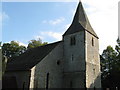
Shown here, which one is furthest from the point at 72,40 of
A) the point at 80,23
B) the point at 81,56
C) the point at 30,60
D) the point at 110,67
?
the point at 110,67

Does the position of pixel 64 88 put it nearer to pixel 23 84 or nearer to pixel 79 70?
pixel 79 70

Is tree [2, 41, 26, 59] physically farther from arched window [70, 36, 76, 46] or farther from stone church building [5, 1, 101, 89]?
arched window [70, 36, 76, 46]

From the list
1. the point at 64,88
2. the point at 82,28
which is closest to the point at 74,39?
the point at 82,28

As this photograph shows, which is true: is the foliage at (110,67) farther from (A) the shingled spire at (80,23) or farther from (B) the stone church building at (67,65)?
(A) the shingled spire at (80,23)

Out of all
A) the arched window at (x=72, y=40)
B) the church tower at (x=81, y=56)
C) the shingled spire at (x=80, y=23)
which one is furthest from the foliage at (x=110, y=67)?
the arched window at (x=72, y=40)

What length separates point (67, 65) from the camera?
80.2 ft

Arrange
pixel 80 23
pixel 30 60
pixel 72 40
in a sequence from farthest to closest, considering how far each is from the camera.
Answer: pixel 80 23
pixel 72 40
pixel 30 60

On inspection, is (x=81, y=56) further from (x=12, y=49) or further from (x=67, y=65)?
(x=12, y=49)

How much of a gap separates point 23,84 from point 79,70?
871 centimetres

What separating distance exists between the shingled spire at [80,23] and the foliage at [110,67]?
384 inches

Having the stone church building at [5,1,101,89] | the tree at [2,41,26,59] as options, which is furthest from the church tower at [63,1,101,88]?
the tree at [2,41,26,59]

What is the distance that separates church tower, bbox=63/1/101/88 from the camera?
22172 mm

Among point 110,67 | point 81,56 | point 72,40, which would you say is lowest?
point 110,67

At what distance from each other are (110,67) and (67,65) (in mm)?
15401
